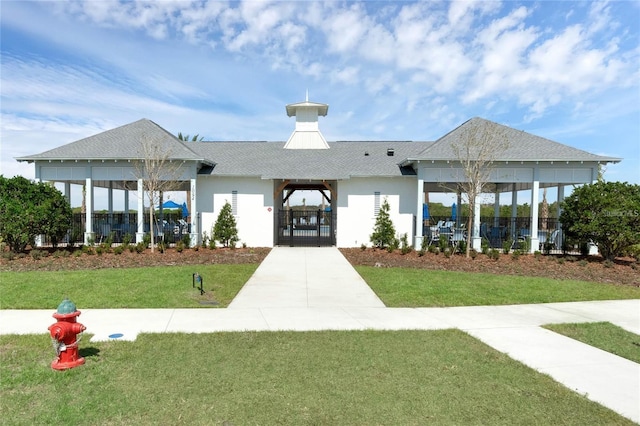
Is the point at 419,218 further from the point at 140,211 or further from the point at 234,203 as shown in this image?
the point at 140,211

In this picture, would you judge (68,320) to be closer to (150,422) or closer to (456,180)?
(150,422)

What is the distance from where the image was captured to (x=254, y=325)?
655cm

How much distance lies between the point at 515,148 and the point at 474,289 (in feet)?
34.3

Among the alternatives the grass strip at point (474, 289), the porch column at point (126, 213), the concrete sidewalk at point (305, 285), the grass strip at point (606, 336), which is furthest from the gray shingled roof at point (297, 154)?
the grass strip at point (606, 336)

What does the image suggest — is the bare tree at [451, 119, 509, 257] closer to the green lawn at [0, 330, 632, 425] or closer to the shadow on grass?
the green lawn at [0, 330, 632, 425]

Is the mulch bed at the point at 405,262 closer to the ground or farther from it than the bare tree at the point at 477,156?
closer to the ground

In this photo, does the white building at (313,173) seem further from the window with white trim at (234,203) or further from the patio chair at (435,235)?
the patio chair at (435,235)

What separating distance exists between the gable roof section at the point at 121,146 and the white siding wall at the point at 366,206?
7157 mm

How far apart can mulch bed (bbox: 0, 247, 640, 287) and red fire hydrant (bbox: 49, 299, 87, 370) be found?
8.49 metres

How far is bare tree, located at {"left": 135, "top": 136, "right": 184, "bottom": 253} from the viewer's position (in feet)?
50.7

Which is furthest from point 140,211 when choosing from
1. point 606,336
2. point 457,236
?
point 606,336

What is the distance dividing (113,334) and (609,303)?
10463 millimetres

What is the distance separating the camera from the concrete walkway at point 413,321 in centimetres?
471

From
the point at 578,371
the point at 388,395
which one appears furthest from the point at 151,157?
the point at 578,371
